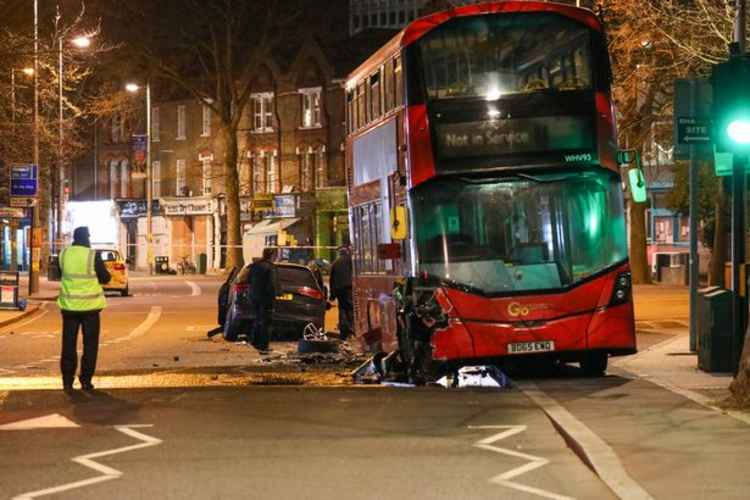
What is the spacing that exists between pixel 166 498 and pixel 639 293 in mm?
35182

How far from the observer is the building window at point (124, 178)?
80125mm

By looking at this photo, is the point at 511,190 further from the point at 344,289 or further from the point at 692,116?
the point at 344,289

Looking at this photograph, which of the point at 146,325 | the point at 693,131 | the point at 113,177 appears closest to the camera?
the point at 693,131

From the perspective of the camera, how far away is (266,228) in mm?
70875

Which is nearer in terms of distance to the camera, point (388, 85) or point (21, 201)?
point (388, 85)

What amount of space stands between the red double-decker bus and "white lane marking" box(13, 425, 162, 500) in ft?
16.5

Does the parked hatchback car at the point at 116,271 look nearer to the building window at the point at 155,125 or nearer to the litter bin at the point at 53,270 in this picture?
the litter bin at the point at 53,270

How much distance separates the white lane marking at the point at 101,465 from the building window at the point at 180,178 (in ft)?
216

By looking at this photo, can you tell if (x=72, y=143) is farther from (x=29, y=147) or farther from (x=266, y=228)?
(x=266, y=228)

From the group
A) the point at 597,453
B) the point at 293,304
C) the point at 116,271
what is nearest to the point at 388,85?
the point at 293,304

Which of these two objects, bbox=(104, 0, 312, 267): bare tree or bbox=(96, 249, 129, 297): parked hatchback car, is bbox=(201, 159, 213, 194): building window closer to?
bbox=(104, 0, 312, 267): bare tree

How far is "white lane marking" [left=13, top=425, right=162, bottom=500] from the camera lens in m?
8.74

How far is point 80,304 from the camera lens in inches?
561

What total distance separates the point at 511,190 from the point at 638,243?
32.9m
